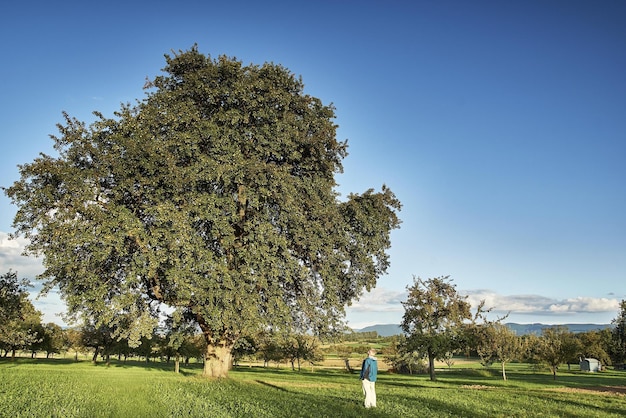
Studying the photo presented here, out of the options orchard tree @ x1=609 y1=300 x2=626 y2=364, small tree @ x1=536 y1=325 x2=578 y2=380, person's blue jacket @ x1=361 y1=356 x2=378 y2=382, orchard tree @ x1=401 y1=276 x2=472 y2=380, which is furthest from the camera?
orchard tree @ x1=609 y1=300 x2=626 y2=364

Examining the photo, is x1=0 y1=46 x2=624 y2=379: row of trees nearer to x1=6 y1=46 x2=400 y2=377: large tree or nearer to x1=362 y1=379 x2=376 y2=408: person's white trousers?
x1=6 y1=46 x2=400 y2=377: large tree

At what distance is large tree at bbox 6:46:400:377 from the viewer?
2444 cm

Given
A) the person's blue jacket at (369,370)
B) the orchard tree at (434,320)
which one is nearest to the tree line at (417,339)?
the orchard tree at (434,320)

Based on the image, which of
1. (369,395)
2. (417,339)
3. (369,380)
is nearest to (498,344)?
(417,339)

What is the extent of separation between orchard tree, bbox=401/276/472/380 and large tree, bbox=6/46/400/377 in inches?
588

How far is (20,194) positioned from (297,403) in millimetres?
19538

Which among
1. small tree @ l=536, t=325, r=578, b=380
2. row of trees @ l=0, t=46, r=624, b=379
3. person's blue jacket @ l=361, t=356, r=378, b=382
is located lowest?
small tree @ l=536, t=325, r=578, b=380

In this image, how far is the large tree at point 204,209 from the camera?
80.2 ft

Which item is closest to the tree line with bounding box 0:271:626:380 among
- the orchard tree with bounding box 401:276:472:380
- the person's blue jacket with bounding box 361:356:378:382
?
the orchard tree with bounding box 401:276:472:380

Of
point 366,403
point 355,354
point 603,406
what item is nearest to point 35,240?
point 366,403

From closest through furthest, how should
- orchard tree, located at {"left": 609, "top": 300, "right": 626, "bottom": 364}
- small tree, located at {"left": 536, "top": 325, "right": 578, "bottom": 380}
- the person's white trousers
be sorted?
the person's white trousers < small tree, located at {"left": 536, "top": 325, "right": 578, "bottom": 380} < orchard tree, located at {"left": 609, "top": 300, "right": 626, "bottom": 364}

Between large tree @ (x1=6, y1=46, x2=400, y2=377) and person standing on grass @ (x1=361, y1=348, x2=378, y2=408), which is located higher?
large tree @ (x1=6, y1=46, x2=400, y2=377)

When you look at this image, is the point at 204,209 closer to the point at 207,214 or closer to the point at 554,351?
the point at 207,214

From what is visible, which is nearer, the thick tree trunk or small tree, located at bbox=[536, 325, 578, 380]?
the thick tree trunk
